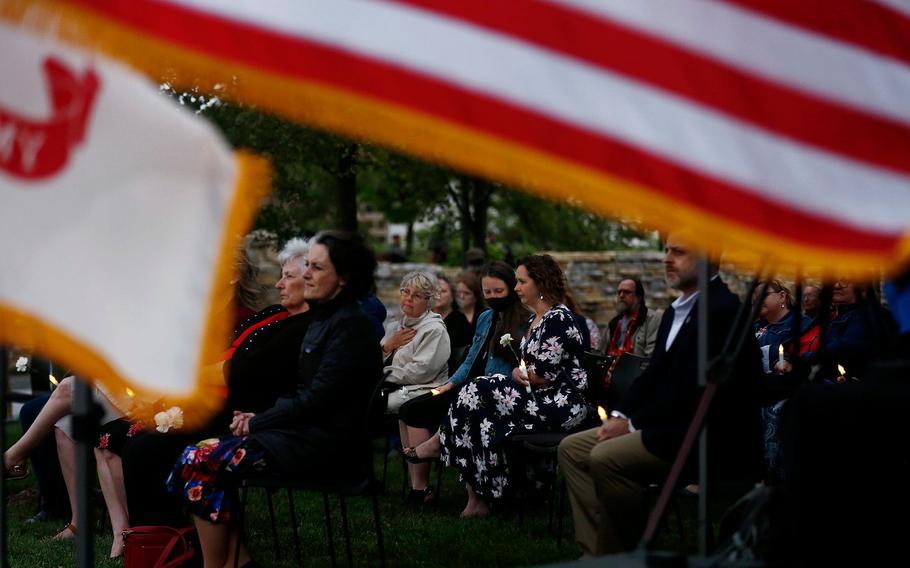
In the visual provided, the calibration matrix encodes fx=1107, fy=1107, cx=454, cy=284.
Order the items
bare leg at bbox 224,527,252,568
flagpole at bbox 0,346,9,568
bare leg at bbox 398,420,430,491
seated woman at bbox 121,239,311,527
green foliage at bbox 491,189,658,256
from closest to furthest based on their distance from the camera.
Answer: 1. flagpole at bbox 0,346,9,568
2. bare leg at bbox 224,527,252,568
3. seated woman at bbox 121,239,311,527
4. bare leg at bbox 398,420,430,491
5. green foliage at bbox 491,189,658,256

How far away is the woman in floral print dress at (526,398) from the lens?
21.3 ft

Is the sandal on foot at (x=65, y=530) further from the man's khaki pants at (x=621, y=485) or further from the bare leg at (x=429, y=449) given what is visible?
the man's khaki pants at (x=621, y=485)

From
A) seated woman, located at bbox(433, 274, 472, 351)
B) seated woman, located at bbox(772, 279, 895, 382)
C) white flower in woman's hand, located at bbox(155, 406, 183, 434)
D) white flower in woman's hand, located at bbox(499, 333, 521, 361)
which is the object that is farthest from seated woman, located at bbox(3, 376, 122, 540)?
seated woman, located at bbox(772, 279, 895, 382)

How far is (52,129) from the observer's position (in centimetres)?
221

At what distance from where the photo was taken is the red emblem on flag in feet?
7.18

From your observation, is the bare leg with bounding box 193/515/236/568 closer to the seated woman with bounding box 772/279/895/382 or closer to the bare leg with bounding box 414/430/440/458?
the bare leg with bounding box 414/430/440/458

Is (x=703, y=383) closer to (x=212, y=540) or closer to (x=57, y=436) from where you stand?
(x=212, y=540)

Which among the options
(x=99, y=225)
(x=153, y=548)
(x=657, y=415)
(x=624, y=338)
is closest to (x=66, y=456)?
(x=153, y=548)

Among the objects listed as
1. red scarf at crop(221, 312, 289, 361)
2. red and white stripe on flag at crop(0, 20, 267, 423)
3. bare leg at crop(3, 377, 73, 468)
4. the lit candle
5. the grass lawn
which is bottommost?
the grass lawn

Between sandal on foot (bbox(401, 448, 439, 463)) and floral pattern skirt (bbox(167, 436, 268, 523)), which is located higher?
floral pattern skirt (bbox(167, 436, 268, 523))

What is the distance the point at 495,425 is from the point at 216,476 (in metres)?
2.34

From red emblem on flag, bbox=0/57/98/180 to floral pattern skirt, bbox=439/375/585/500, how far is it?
182 inches

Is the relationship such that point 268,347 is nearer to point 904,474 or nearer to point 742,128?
point 904,474

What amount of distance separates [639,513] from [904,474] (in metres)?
1.66
